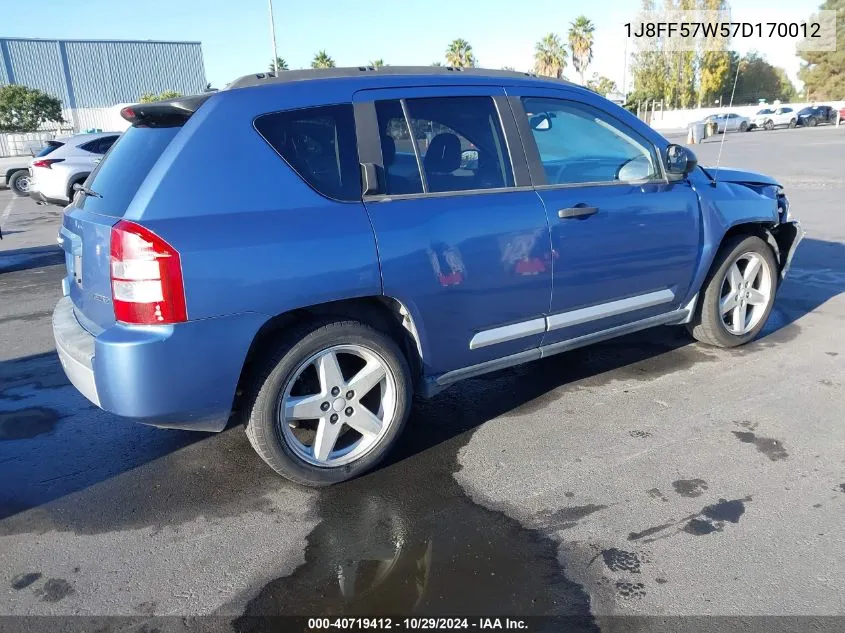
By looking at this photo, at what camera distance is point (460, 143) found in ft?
11.5

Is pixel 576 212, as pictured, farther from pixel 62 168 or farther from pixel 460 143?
pixel 62 168

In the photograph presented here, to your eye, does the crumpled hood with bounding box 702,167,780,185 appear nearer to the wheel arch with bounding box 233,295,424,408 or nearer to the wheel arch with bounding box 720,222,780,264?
the wheel arch with bounding box 720,222,780,264

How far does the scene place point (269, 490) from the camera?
3.24m

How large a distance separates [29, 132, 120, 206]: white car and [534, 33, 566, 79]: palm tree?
187ft

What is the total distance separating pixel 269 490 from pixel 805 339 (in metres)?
4.23

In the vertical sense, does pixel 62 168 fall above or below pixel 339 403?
above

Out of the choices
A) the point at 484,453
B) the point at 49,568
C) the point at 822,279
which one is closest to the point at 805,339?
the point at 822,279

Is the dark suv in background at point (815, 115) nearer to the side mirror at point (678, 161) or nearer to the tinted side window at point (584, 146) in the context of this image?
the side mirror at point (678, 161)

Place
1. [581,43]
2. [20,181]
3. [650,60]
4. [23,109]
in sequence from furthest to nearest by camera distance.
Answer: [581,43], [23,109], [20,181], [650,60]

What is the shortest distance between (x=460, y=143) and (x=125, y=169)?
171cm

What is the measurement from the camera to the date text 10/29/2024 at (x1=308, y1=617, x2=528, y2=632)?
2.30 meters

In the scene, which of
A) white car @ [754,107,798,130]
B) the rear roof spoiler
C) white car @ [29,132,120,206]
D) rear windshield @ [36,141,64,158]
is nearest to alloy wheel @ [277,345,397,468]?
the rear roof spoiler

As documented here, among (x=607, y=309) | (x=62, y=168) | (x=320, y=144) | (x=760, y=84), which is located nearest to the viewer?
(x=320, y=144)

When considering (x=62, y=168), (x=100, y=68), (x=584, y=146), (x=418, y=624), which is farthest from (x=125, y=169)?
(x=100, y=68)
